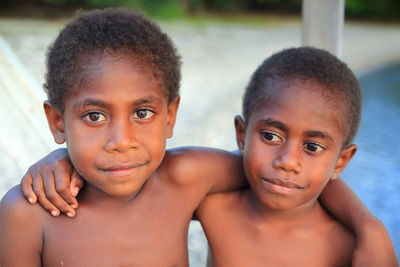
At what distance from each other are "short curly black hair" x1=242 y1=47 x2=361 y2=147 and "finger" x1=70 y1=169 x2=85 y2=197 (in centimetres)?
62

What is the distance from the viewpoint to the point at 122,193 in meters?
1.73

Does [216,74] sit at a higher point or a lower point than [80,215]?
lower

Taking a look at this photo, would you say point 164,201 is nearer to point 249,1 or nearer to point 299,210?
point 299,210

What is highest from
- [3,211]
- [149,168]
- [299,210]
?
[149,168]

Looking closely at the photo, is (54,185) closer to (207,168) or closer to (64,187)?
(64,187)

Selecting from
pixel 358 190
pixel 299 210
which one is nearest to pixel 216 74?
pixel 358 190

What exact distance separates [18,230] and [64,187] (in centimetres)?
19

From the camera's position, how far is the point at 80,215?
71.2 inches

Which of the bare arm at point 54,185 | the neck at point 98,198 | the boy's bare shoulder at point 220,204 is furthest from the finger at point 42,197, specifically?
the boy's bare shoulder at point 220,204

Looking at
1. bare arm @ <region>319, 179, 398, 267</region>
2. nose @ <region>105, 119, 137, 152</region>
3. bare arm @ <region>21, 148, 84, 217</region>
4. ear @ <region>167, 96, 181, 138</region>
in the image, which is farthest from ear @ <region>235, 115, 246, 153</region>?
bare arm @ <region>21, 148, 84, 217</region>

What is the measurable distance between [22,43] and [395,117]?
4634 mm

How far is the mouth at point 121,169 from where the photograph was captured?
5.42 ft

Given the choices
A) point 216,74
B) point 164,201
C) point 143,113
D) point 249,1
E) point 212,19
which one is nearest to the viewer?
point 143,113

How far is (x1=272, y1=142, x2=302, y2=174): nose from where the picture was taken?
1.75m
